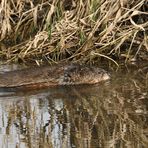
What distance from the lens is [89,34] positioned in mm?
7453

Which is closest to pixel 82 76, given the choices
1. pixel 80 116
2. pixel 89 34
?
pixel 89 34

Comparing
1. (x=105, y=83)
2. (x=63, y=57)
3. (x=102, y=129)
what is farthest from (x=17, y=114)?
(x=63, y=57)

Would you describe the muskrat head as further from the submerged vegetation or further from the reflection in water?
the submerged vegetation

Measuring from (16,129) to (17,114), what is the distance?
19.6 inches

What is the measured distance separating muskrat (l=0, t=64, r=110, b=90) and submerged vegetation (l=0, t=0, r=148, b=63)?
72cm

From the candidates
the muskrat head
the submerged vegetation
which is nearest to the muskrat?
the muskrat head

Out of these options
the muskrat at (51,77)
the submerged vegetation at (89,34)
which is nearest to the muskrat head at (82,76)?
the muskrat at (51,77)

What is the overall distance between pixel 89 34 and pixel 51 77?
118 centimetres

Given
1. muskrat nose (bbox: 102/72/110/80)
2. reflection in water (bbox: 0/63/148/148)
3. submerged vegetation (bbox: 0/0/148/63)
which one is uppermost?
submerged vegetation (bbox: 0/0/148/63)

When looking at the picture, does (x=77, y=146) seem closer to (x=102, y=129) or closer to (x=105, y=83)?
(x=102, y=129)

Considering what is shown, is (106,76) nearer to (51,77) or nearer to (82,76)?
(82,76)

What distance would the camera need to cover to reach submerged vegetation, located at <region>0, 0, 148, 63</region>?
739 cm

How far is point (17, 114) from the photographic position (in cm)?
549

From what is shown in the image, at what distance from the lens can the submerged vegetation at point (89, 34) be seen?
24.3ft
